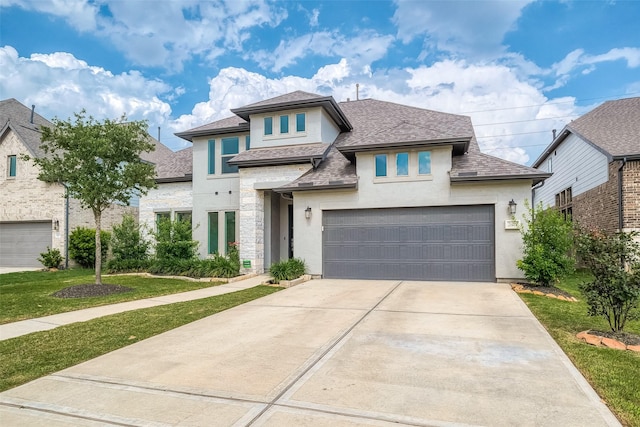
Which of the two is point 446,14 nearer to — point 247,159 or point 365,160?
point 365,160

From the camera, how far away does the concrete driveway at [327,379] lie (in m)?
3.21

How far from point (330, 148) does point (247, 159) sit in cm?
340

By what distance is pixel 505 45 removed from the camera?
18.9m

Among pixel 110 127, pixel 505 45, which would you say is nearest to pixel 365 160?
pixel 110 127

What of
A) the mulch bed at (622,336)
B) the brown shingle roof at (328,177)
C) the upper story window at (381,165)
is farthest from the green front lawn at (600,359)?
the brown shingle roof at (328,177)

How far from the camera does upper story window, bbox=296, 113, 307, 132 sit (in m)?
14.5

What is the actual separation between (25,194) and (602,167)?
25817mm

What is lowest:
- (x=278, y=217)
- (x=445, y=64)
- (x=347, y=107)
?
(x=278, y=217)

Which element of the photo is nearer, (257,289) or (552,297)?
(552,297)

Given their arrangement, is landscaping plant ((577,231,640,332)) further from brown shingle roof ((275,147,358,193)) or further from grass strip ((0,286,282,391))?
brown shingle roof ((275,147,358,193))

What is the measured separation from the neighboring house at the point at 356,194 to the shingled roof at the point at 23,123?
881 cm

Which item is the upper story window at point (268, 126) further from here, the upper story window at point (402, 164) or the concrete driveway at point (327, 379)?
the concrete driveway at point (327, 379)

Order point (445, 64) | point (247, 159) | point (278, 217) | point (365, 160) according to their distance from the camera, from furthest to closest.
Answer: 1. point (445, 64)
2. point (278, 217)
3. point (247, 159)
4. point (365, 160)

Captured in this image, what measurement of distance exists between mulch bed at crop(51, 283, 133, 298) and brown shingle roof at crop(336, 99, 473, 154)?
8.00m
